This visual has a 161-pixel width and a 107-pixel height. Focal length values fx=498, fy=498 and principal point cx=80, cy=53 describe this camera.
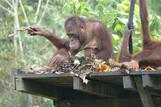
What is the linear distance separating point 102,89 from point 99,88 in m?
0.08

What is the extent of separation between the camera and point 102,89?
5.11 meters

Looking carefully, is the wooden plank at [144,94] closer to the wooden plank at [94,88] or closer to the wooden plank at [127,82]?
the wooden plank at [127,82]

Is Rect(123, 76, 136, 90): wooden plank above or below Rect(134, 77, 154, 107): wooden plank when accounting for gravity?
above

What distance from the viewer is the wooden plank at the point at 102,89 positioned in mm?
4492

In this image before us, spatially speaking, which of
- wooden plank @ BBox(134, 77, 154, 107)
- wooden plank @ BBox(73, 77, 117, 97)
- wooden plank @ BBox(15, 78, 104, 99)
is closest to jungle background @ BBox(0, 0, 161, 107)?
wooden plank @ BBox(15, 78, 104, 99)

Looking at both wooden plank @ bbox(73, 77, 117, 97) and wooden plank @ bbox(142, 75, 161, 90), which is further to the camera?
wooden plank @ bbox(73, 77, 117, 97)

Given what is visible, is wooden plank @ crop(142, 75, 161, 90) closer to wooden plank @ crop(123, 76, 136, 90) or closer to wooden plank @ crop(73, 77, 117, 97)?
wooden plank @ crop(123, 76, 136, 90)

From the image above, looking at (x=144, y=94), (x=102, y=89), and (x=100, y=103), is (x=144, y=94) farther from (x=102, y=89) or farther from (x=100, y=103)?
(x=100, y=103)

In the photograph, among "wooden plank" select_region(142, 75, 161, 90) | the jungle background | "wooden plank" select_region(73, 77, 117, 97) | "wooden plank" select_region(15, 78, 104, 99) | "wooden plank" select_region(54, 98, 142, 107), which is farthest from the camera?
the jungle background

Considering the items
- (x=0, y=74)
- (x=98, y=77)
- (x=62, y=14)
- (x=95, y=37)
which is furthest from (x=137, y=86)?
(x=62, y=14)

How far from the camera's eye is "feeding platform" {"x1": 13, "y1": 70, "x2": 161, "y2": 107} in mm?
4312

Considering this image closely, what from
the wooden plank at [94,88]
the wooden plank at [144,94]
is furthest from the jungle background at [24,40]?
the wooden plank at [144,94]

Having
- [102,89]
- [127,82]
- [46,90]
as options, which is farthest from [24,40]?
[127,82]

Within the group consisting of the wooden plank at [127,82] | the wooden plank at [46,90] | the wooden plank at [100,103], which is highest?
the wooden plank at [127,82]
